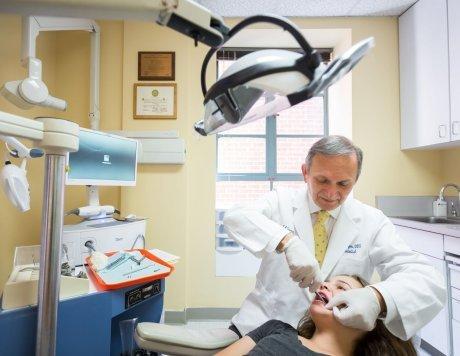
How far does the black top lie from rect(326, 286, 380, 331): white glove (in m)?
0.18

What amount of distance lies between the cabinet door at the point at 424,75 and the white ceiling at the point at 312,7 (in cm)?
16

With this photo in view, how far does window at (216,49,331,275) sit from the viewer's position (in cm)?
298

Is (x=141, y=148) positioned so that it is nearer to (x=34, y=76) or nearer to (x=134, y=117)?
(x=134, y=117)

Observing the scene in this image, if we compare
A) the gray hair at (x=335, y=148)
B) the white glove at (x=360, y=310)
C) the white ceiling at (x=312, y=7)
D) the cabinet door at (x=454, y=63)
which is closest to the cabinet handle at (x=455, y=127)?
the cabinet door at (x=454, y=63)

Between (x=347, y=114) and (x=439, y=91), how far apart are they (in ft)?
2.32

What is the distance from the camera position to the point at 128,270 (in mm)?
1285

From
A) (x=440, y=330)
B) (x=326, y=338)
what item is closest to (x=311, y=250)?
(x=326, y=338)

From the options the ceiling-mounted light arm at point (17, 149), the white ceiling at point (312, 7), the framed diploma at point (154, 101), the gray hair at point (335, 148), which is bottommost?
the ceiling-mounted light arm at point (17, 149)

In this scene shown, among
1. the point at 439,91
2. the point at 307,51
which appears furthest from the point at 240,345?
the point at 439,91

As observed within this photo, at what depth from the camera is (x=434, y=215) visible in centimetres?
259

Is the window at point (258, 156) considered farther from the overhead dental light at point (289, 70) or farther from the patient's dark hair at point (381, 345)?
the overhead dental light at point (289, 70)

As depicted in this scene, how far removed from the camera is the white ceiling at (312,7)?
244cm

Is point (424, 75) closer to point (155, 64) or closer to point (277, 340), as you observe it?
point (155, 64)

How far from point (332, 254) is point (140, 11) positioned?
105 cm
